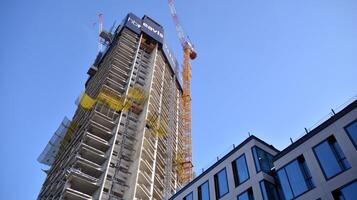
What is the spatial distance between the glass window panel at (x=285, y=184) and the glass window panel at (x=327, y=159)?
3.18 meters

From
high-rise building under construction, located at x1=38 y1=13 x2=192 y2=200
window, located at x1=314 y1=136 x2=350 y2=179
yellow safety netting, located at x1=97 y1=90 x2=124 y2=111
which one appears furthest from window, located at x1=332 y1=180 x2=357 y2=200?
yellow safety netting, located at x1=97 y1=90 x2=124 y2=111

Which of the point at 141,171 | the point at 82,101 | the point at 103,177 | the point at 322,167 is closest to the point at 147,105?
the point at 82,101

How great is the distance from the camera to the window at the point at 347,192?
22.0 m

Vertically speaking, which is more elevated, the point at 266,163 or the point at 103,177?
the point at 103,177

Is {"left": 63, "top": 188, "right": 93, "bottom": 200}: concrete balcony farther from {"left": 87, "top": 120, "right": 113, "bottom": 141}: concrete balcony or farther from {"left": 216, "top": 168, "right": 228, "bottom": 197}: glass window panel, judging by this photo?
{"left": 216, "top": 168, "right": 228, "bottom": 197}: glass window panel

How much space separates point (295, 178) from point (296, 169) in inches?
30.2

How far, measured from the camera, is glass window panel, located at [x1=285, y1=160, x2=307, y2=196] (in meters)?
25.6

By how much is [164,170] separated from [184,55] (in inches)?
2427

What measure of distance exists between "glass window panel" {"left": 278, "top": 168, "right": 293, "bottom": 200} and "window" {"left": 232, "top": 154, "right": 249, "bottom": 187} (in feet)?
10.8

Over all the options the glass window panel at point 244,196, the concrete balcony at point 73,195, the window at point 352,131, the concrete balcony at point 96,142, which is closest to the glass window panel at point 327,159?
the window at point 352,131

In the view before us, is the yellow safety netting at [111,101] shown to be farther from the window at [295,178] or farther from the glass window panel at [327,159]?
the glass window panel at [327,159]

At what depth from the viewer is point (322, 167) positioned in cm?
2500

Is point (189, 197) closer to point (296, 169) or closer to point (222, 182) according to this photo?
point (222, 182)

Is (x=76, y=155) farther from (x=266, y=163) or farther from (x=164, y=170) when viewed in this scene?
A: (x=266, y=163)
